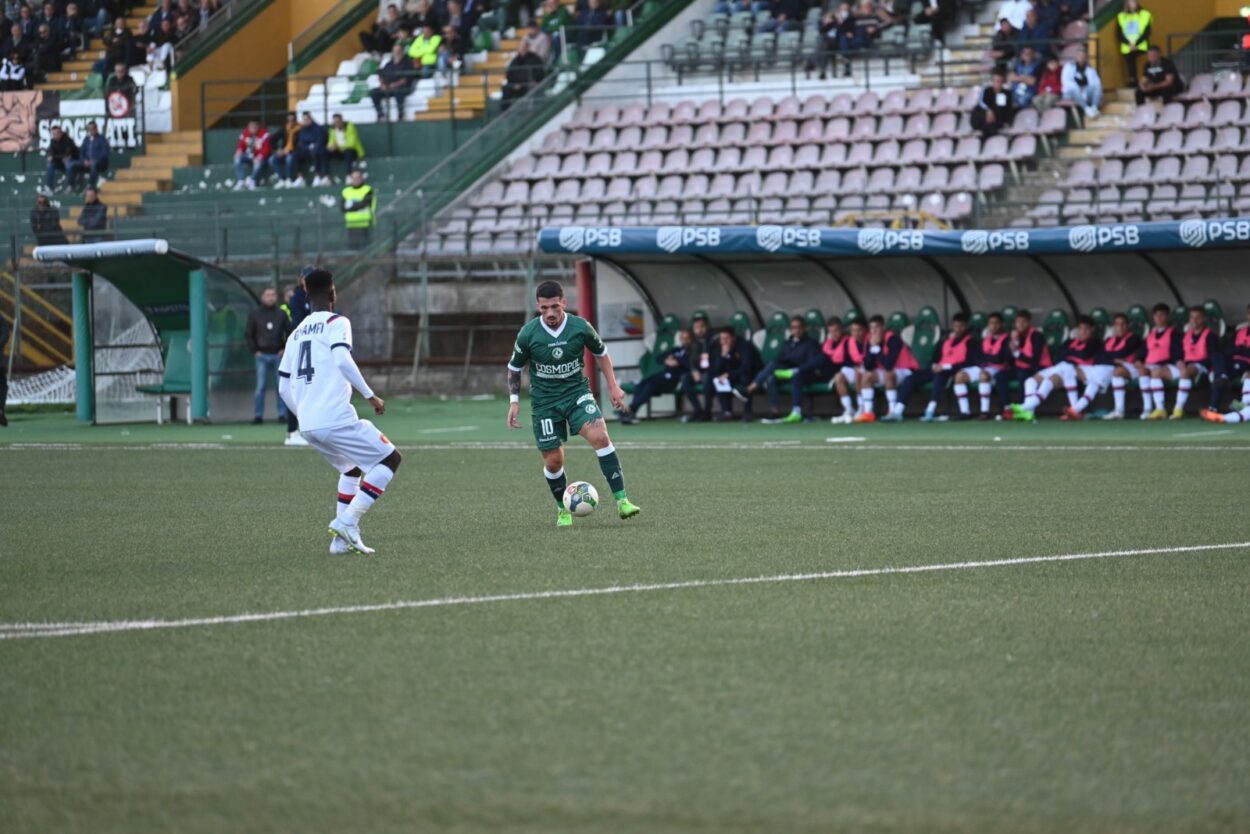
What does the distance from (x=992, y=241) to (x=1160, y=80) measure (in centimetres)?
914

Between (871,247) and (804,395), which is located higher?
(871,247)

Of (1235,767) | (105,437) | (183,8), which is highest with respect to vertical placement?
(183,8)

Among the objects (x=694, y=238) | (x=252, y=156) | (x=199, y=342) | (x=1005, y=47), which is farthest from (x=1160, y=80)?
(x=252, y=156)

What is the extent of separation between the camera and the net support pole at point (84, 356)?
27078mm

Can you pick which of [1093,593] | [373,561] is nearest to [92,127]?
[373,561]

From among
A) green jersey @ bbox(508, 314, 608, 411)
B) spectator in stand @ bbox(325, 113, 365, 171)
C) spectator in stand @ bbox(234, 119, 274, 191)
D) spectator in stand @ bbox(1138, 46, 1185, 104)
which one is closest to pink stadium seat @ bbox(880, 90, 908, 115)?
spectator in stand @ bbox(1138, 46, 1185, 104)

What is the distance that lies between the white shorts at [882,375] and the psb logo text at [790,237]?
6.25 feet

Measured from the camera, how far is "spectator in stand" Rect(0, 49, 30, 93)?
4138 centimetres

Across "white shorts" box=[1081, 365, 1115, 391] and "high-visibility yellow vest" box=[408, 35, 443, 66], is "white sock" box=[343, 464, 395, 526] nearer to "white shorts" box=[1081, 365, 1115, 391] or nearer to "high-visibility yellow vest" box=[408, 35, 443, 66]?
"white shorts" box=[1081, 365, 1115, 391]

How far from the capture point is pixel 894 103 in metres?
32.9

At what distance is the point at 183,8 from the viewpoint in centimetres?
4178

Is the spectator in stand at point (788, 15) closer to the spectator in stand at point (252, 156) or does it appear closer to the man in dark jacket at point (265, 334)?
the spectator in stand at point (252, 156)

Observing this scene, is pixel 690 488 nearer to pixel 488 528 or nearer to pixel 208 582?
pixel 488 528

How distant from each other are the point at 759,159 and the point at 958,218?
4855 mm
